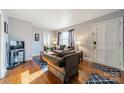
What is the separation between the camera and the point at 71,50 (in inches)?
130

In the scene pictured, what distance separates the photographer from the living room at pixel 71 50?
2.41 m

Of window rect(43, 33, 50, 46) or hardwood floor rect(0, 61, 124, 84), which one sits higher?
window rect(43, 33, 50, 46)

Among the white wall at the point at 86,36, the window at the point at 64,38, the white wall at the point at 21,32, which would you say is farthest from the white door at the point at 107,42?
the white wall at the point at 21,32

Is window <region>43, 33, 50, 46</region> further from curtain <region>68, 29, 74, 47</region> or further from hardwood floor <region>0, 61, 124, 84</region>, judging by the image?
hardwood floor <region>0, 61, 124, 84</region>

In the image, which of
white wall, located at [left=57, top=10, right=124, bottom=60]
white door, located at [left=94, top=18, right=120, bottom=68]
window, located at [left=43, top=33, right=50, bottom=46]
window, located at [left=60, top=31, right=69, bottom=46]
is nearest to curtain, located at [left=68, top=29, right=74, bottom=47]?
window, located at [left=60, top=31, right=69, bottom=46]

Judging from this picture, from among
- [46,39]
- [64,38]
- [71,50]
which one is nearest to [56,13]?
[71,50]

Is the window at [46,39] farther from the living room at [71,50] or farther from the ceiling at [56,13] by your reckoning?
the ceiling at [56,13]

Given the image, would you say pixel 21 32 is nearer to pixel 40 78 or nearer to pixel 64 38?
pixel 40 78

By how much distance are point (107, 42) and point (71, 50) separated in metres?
1.81

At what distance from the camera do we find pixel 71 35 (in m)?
6.18

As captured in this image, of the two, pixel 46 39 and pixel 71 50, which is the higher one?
pixel 46 39

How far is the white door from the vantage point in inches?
133
